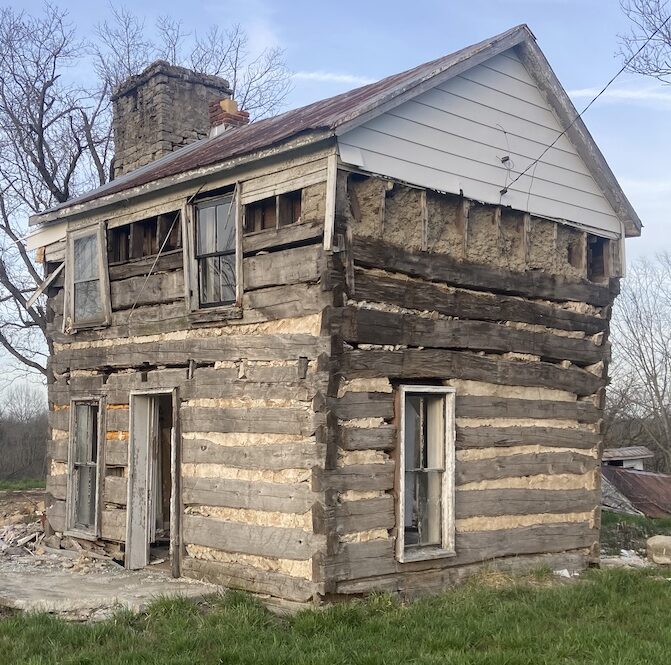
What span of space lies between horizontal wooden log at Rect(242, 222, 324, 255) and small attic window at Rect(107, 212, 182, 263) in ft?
4.56

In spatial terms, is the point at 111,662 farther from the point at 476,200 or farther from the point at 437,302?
the point at 476,200

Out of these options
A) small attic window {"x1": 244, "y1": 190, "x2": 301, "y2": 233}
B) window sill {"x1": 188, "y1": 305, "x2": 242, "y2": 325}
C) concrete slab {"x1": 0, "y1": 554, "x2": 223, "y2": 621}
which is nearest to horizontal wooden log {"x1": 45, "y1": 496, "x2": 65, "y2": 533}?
concrete slab {"x1": 0, "y1": 554, "x2": 223, "y2": 621}

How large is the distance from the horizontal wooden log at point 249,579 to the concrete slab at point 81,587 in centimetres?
13

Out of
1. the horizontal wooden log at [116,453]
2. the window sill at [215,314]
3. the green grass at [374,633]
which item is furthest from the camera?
the horizontal wooden log at [116,453]

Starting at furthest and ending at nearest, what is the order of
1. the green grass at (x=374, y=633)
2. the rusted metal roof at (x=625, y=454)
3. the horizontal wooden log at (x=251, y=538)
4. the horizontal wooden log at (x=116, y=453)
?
the rusted metal roof at (x=625, y=454)
the horizontal wooden log at (x=116, y=453)
the horizontal wooden log at (x=251, y=538)
the green grass at (x=374, y=633)

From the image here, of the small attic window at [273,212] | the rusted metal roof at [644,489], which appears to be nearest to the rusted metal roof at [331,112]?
the small attic window at [273,212]

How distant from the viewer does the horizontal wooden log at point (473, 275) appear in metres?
9.11

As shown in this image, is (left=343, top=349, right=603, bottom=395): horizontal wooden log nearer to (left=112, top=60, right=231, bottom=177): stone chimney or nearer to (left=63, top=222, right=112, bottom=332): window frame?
(left=63, top=222, right=112, bottom=332): window frame

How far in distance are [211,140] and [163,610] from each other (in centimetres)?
829

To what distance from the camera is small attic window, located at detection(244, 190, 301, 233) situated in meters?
9.34

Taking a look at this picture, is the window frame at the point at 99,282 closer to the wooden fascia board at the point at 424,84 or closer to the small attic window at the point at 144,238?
the small attic window at the point at 144,238

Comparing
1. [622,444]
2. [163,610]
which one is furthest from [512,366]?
[622,444]

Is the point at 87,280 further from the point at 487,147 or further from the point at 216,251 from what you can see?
the point at 487,147

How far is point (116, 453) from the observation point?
11.2 meters
